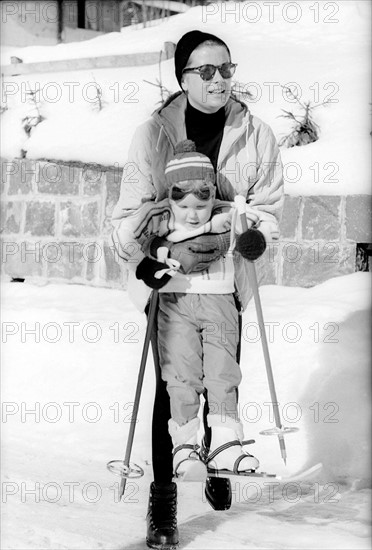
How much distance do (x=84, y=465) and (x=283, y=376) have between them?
128 centimetres

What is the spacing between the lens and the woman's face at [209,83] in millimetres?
3730

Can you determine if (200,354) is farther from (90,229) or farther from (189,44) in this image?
(90,229)

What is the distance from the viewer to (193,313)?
378cm

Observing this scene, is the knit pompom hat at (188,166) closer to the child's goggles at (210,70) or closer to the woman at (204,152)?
the woman at (204,152)

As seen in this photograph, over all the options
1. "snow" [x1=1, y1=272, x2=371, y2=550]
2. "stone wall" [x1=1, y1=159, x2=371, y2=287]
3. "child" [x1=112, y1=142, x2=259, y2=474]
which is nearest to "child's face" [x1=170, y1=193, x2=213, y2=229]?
"child" [x1=112, y1=142, x2=259, y2=474]

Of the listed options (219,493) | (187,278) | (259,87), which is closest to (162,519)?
(219,493)

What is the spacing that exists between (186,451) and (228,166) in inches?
46.0

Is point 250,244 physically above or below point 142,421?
above

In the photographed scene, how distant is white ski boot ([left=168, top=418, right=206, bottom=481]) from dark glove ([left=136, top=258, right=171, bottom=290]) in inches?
22.2

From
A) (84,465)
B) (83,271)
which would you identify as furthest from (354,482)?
(83,271)

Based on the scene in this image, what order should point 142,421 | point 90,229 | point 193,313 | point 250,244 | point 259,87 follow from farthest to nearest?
point 90,229, point 259,87, point 142,421, point 193,313, point 250,244

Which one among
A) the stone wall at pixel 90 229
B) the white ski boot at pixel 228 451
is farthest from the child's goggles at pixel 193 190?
the stone wall at pixel 90 229

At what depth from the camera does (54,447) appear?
213 inches

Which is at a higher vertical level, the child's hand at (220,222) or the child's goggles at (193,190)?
the child's goggles at (193,190)
